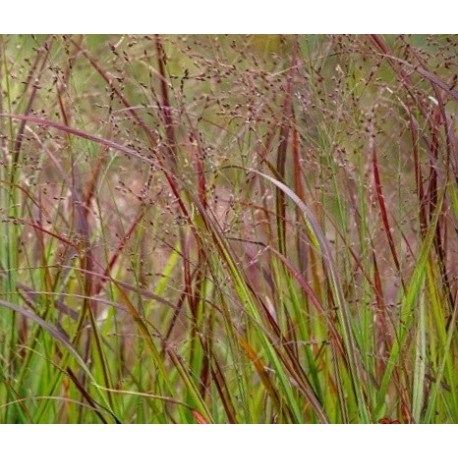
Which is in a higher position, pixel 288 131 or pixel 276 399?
pixel 288 131

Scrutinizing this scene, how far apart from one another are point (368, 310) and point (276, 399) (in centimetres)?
28

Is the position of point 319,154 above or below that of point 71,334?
above

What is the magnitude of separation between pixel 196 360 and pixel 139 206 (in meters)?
0.36

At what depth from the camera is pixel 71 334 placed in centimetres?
252

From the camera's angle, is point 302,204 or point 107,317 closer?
point 302,204

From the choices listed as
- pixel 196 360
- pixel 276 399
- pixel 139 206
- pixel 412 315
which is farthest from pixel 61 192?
pixel 412 315

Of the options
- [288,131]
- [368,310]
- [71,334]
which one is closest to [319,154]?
[288,131]

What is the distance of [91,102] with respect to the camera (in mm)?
2559

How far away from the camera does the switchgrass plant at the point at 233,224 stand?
241 cm

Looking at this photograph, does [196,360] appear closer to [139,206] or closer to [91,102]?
[139,206]

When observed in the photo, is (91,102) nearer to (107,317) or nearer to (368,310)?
(107,317)

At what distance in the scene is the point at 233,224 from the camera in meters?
2.40

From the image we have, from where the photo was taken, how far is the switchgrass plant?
7.90 feet
